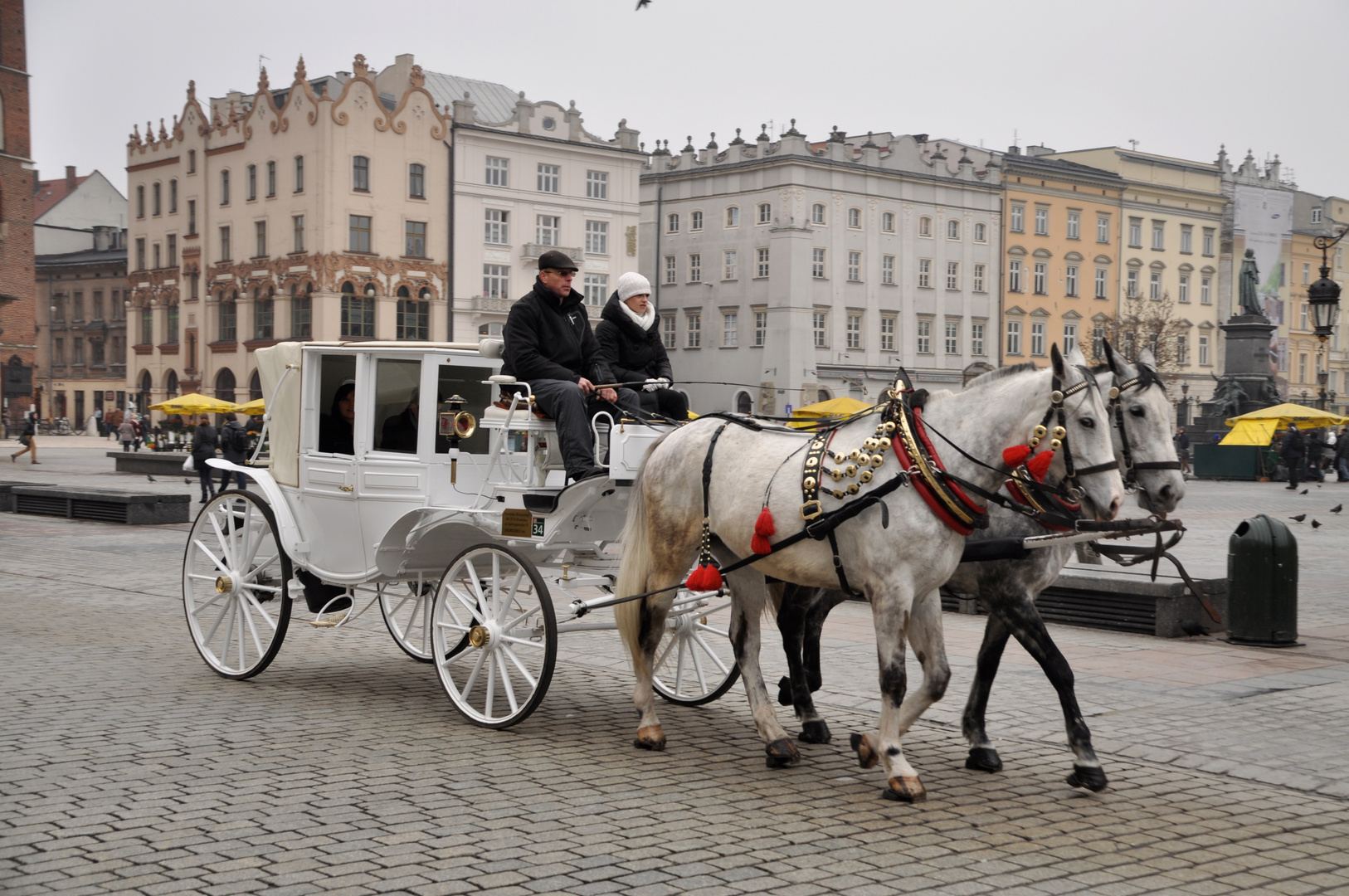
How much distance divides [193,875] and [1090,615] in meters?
8.59

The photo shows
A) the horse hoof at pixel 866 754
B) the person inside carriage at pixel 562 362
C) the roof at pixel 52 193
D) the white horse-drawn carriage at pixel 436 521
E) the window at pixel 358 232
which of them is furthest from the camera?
the roof at pixel 52 193

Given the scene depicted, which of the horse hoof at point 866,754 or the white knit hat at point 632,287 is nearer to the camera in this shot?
the horse hoof at point 866,754

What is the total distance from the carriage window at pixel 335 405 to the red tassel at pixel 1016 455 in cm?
443

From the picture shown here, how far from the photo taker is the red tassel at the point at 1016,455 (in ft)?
19.9

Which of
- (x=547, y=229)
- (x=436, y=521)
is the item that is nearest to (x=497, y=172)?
(x=547, y=229)

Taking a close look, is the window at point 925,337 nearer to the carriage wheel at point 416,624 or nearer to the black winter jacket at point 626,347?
the carriage wheel at point 416,624

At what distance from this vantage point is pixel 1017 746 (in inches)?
283

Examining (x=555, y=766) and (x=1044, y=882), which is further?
(x=555, y=766)

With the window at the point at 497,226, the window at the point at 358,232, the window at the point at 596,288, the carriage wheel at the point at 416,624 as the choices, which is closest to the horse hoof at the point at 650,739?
the carriage wheel at the point at 416,624

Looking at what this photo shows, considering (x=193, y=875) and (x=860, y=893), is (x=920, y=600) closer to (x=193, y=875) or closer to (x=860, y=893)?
(x=860, y=893)

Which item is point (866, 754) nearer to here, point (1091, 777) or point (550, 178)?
point (1091, 777)

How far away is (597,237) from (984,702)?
6139 centimetres

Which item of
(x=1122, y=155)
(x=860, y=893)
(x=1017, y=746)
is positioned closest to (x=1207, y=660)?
(x=1017, y=746)

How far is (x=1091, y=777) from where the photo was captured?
6164 mm
